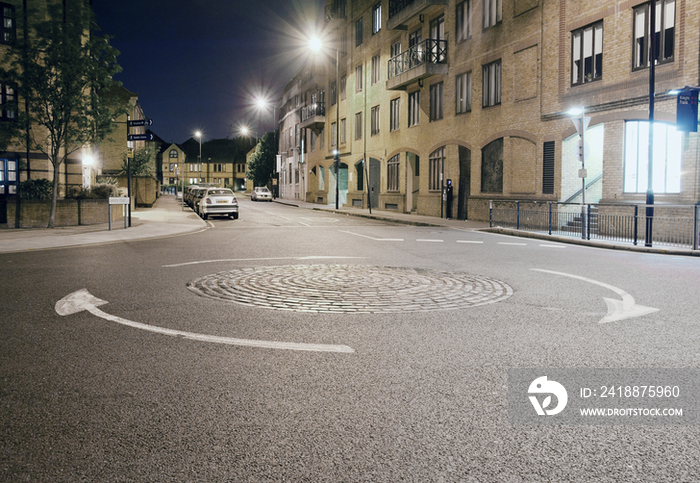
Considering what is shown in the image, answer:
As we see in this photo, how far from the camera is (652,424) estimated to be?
3.73 m

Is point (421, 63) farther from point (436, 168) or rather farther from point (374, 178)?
point (374, 178)

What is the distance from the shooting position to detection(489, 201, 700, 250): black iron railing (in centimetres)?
1598

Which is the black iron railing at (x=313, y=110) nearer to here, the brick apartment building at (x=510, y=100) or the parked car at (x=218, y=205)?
the brick apartment building at (x=510, y=100)

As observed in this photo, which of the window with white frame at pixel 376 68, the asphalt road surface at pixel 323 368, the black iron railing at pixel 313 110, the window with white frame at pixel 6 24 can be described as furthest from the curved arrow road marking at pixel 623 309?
the black iron railing at pixel 313 110

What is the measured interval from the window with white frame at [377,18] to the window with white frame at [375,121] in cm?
557

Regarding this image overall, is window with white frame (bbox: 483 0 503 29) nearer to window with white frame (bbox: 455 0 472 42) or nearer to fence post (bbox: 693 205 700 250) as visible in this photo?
window with white frame (bbox: 455 0 472 42)

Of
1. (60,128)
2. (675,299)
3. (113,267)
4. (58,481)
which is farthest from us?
(60,128)

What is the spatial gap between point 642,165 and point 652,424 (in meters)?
17.1

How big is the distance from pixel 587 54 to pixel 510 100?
15.1 ft

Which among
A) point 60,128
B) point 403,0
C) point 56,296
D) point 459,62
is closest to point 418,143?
point 459,62

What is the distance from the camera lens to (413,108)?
1383 inches

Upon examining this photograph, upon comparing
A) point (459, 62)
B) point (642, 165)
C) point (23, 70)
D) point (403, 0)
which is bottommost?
point (642, 165)

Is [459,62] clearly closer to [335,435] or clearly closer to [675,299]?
[675,299]

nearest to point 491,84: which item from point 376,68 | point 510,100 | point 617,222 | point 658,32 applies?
point 510,100
